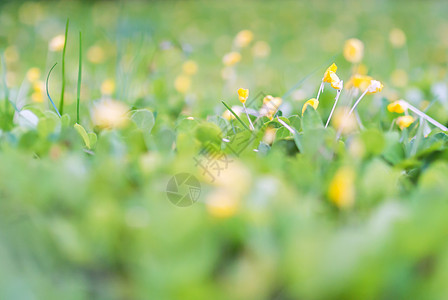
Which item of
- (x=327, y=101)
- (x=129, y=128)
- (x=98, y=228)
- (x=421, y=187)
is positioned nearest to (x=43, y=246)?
(x=98, y=228)

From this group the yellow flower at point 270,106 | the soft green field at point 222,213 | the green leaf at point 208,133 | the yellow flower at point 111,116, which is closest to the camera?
the soft green field at point 222,213

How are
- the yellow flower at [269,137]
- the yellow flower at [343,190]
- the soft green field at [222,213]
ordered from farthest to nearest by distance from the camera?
the yellow flower at [269,137] < the yellow flower at [343,190] < the soft green field at [222,213]

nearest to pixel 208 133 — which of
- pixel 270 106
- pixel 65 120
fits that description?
pixel 270 106

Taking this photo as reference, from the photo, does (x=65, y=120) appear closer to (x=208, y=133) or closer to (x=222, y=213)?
(x=208, y=133)

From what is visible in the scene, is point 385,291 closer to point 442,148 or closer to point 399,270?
point 399,270

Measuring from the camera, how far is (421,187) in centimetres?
93

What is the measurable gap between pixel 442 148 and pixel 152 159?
27.7 inches

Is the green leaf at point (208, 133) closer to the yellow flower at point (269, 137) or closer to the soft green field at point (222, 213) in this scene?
the soft green field at point (222, 213)

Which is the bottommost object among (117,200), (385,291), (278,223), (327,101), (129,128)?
(385,291)

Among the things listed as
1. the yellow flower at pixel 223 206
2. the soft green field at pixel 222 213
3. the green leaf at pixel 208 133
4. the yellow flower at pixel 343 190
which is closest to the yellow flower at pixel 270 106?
the soft green field at pixel 222 213

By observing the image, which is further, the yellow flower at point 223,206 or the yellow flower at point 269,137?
the yellow flower at point 269,137

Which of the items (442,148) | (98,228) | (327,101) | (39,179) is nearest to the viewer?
(98,228)

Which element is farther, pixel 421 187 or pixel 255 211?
pixel 421 187
